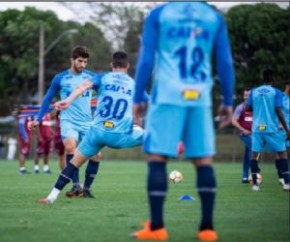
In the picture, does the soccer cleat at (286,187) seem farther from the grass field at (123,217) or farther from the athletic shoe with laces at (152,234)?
the athletic shoe with laces at (152,234)

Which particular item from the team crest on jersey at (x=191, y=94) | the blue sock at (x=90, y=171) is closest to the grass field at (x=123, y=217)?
the blue sock at (x=90, y=171)

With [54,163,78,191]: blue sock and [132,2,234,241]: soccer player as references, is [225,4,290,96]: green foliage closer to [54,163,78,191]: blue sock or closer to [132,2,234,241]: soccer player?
[54,163,78,191]: blue sock

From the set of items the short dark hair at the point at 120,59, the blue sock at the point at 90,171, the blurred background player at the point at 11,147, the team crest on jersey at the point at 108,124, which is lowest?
the blurred background player at the point at 11,147

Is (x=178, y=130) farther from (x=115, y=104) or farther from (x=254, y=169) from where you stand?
(x=254, y=169)

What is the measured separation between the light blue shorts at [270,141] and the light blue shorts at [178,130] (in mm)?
8332

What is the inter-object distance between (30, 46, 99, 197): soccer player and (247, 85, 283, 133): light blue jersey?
3356 millimetres

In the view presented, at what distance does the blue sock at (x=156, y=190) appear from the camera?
27.8 feet

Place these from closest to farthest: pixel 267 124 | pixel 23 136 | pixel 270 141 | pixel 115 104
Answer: pixel 115 104 → pixel 267 124 → pixel 270 141 → pixel 23 136

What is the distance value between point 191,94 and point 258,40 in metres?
49.7

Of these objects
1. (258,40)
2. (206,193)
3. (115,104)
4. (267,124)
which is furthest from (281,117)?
(258,40)

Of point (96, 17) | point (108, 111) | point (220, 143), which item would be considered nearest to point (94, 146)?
point (108, 111)

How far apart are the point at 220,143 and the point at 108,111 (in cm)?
3746

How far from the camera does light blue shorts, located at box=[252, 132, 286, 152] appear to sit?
54.7 ft

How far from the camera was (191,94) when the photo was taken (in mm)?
8383
